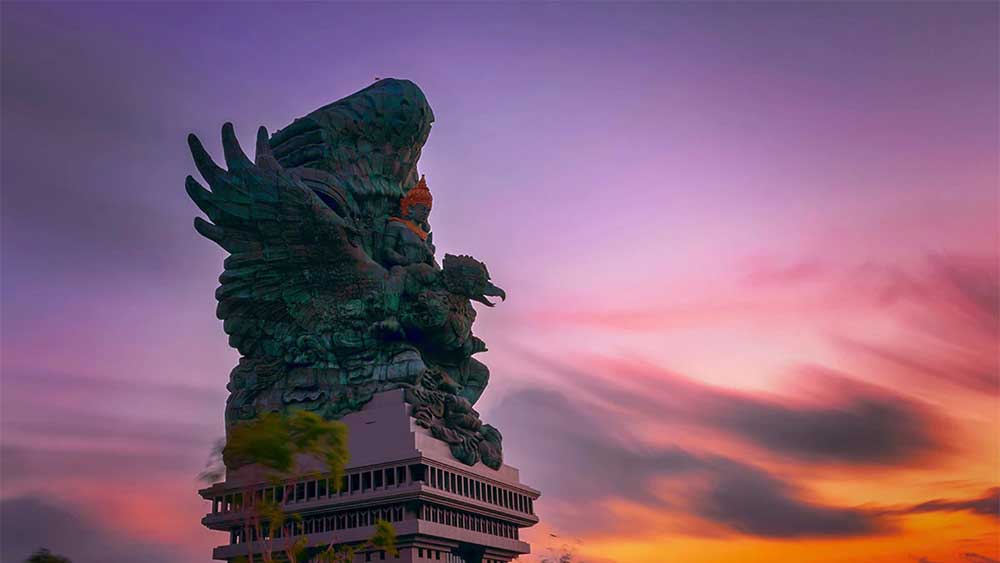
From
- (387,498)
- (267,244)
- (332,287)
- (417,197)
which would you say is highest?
(417,197)

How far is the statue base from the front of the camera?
74438 mm

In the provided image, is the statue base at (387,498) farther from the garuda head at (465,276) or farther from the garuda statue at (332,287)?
the garuda head at (465,276)

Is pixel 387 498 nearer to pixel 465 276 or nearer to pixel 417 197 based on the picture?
pixel 465 276

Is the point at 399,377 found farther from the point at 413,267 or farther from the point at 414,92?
the point at 414,92

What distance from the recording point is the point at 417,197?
8994 centimetres

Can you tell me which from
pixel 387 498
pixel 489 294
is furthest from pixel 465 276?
pixel 387 498

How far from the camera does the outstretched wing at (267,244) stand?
76250 mm

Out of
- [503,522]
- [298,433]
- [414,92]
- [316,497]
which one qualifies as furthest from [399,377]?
[298,433]

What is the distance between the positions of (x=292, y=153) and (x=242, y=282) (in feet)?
41.6

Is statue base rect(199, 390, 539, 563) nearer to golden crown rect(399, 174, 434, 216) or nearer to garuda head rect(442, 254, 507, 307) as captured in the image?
garuda head rect(442, 254, 507, 307)

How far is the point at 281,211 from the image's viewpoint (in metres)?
76.2

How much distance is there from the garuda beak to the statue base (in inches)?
462

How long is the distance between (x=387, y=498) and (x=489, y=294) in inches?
749

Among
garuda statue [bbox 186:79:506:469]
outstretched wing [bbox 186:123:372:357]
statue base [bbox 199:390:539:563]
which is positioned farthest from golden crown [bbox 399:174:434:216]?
statue base [bbox 199:390:539:563]
